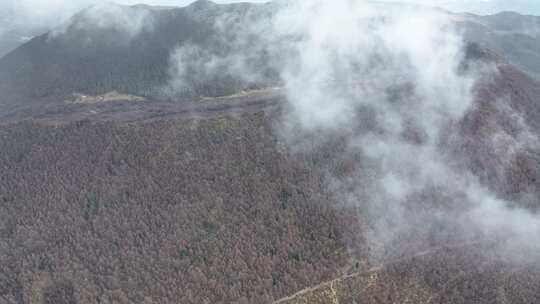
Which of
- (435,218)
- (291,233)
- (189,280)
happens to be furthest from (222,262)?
(435,218)

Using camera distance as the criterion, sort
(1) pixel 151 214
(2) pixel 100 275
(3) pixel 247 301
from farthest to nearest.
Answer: (1) pixel 151 214, (2) pixel 100 275, (3) pixel 247 301

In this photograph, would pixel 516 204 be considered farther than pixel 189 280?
Yes

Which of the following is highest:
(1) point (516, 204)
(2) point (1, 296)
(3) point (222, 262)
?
(1) point (516, 204)

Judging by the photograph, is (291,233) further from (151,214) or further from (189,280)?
(151,214)

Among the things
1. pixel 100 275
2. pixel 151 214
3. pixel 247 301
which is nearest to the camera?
pixel 247 301

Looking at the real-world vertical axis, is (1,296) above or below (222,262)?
below

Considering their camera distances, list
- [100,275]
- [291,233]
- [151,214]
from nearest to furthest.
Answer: [100,275]
[291,233]
[151,214]

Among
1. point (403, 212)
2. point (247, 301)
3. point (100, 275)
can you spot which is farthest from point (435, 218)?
point (100, 275)

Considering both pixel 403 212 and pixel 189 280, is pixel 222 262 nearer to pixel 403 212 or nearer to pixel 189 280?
pixel 189 280

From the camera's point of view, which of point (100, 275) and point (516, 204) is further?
point (516, 204)
